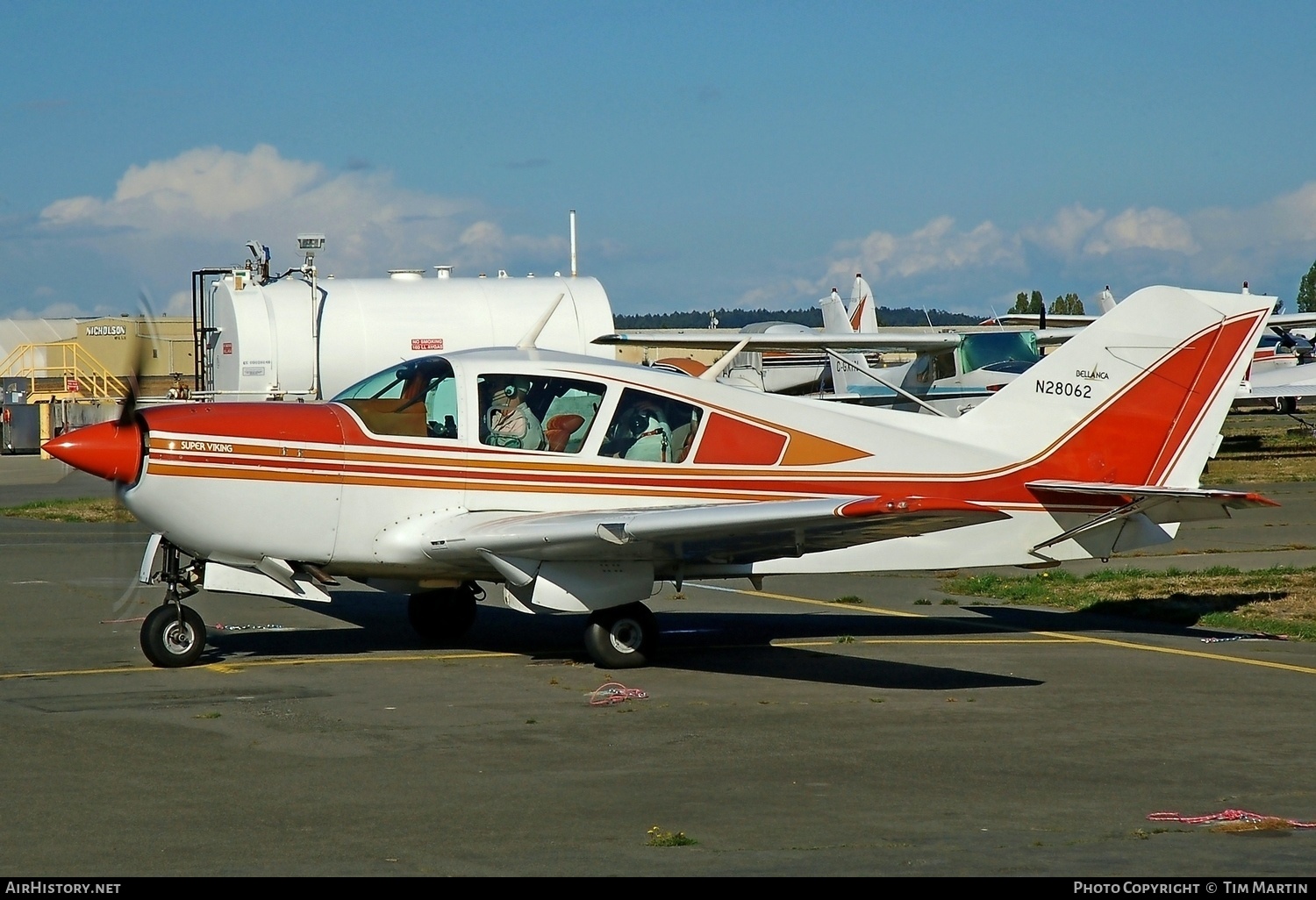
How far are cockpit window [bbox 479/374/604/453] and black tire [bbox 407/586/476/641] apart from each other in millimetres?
1835

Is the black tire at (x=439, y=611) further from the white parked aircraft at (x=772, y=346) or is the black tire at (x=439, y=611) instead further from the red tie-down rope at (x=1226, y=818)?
the white parked aircraft at (x=772, y=346)

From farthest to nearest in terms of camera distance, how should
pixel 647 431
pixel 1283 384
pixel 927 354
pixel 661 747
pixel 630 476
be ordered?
pixel 1283 384, pixel 927 354, pixel 647 431, pixel 630 476, pixel 661 747

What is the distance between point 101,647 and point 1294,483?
22475mm

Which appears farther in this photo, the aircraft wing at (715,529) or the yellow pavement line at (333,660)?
the yellow pavement line at (333,660)

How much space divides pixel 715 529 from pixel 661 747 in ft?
6.12

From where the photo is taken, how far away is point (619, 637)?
10.2 meters

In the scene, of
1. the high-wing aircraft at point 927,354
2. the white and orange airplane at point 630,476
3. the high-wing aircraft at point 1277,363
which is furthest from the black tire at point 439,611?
the high-wing aircraft at point 1277,363

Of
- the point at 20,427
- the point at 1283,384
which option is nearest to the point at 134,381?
the point at 1283,384

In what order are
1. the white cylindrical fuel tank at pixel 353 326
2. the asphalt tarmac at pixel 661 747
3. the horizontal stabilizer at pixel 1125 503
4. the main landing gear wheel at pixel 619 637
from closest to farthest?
the asphalt tarmac at pixel 661 747
the main landing gear wheel at pixel 619 637
the horizontal stabilizer at pixel 1125 503
the white cylindrical fuel tank at pixel 353 326

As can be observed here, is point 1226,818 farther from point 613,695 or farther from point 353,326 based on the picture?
point 353,326

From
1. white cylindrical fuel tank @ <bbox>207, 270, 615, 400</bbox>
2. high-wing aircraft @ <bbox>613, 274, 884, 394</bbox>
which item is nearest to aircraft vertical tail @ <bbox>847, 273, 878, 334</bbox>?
high-wing aircraft @ <bbox>613, 274, 884, 394</bbox>

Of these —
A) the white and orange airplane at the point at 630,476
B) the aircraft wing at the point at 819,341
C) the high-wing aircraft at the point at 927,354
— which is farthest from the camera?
the high-wing aircraft at the point at 927,354

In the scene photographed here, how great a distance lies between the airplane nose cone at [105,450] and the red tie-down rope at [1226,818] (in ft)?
22.2

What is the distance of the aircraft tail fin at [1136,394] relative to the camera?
37.9ft
